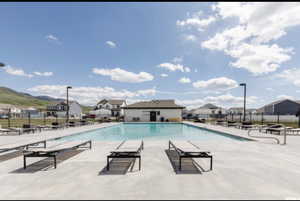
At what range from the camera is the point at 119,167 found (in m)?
4.67

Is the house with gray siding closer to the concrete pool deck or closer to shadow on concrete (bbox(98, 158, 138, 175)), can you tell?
the concrete pool deck

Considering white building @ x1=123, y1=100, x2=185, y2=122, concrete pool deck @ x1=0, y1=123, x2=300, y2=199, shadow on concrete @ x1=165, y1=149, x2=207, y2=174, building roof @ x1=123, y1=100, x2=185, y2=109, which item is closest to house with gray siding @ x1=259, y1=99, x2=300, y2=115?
building roof @ x1=123, y1=100, x2=185, y2=109

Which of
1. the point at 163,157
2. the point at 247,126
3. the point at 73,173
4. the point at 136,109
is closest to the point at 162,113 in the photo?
the point at 136,109

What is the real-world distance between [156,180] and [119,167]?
1.49m

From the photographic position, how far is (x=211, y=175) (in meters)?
4.07

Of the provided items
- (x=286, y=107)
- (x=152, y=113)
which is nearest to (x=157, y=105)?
(x=152, y=113)

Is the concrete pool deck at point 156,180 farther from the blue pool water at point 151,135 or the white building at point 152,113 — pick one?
the white building at point 152,113

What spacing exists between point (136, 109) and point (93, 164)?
24.3m

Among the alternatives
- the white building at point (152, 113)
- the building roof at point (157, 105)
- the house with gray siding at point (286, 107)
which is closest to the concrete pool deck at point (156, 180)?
the white building at point (152, 113)

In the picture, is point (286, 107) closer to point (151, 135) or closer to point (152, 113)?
point (152, 113)

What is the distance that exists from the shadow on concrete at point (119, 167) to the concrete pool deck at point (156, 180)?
0.03m

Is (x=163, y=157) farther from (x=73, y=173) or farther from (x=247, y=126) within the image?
(x=247, y=126)

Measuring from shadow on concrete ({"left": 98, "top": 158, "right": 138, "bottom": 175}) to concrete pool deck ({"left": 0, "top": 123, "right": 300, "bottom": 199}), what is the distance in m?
0.03

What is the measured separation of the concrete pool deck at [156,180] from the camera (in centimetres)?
309
